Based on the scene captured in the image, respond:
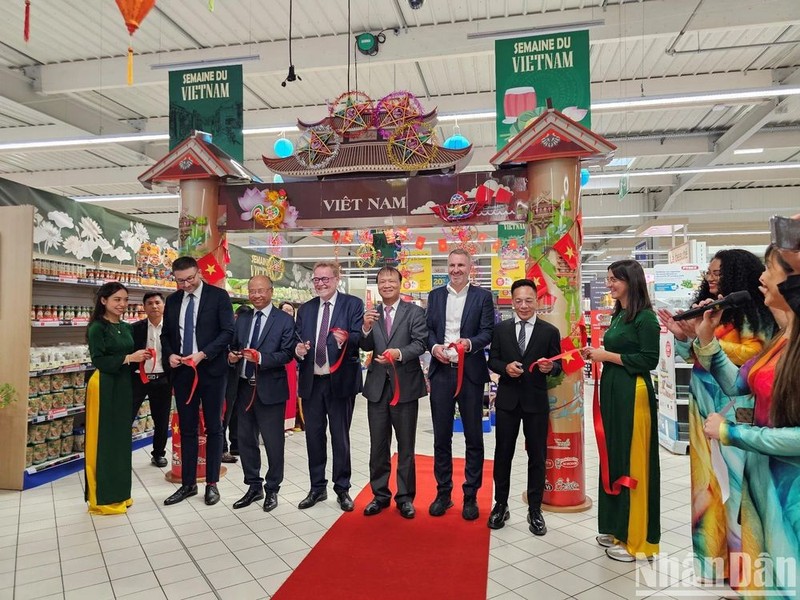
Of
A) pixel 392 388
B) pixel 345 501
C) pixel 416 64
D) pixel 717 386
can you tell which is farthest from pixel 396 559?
pixel 416 64

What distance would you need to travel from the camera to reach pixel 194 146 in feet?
15.8

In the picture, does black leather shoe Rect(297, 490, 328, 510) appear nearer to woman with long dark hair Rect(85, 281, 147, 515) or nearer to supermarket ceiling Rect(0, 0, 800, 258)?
woman with long dark hair Rect(85, 281, 147, 515)

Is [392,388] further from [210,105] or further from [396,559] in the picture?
[210,105]

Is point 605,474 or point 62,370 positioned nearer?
point 605,474

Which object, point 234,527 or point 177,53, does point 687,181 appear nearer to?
point 177,53

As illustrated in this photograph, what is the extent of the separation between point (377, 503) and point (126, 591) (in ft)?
5.69

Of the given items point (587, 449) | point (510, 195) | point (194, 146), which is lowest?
point (587, 449)

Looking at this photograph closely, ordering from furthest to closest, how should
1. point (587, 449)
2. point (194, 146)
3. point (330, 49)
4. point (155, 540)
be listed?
1. point (330, 49)
2. point (587, 449)
3. point (194, 146)
4. point (155, 540)

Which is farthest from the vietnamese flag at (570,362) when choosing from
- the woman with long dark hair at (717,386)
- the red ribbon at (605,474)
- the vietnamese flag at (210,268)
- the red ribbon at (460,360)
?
the vietnamese flag at (210,268)

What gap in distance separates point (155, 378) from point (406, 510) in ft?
10.3

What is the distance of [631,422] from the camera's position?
10.5 ft

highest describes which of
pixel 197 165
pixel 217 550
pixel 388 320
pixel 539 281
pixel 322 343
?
pixel 197 165

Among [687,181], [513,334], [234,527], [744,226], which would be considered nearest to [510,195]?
[513,334]

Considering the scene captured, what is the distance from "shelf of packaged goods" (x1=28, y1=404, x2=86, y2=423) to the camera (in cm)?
496
